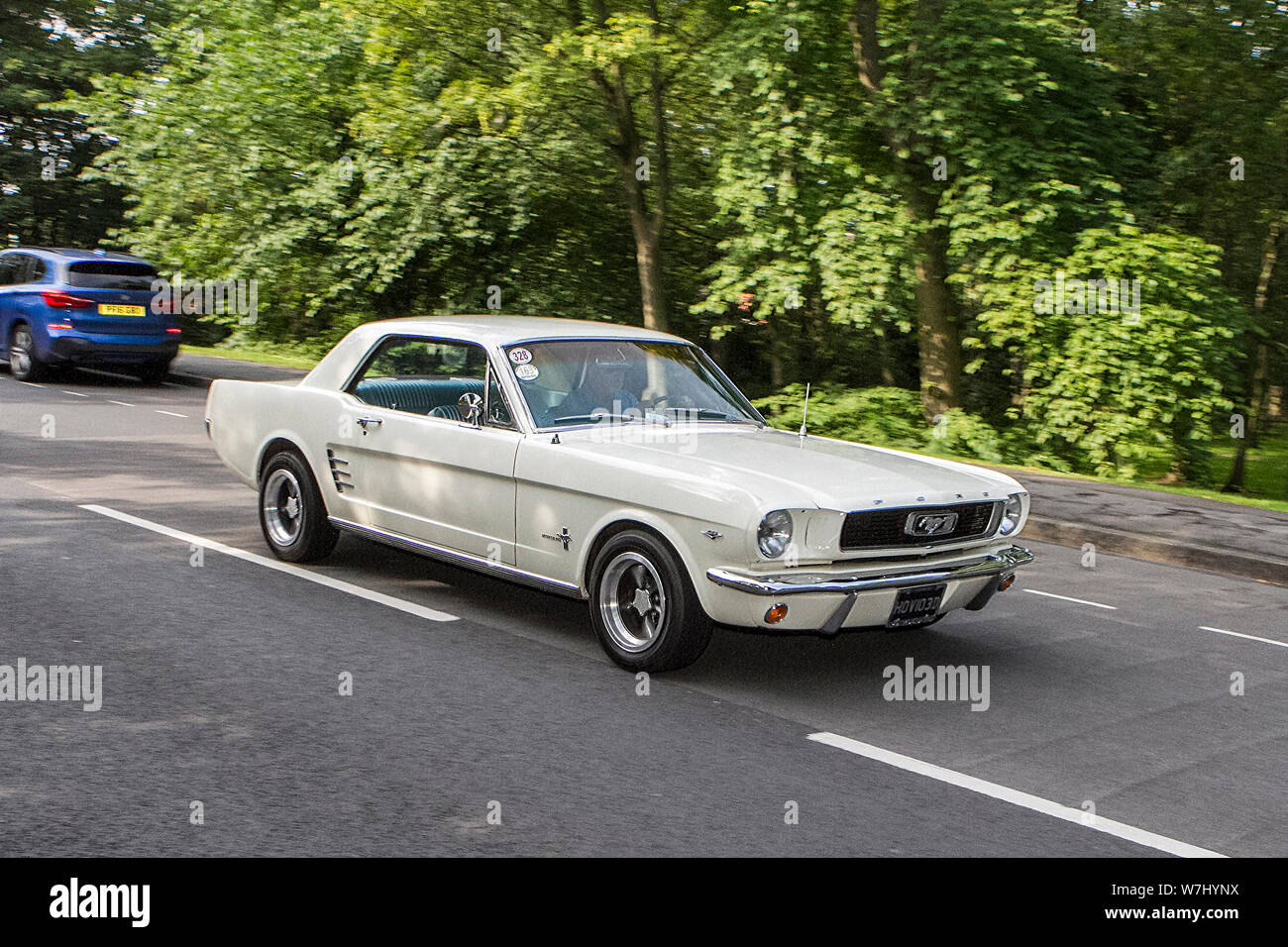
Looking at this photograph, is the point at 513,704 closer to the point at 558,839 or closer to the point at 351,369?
the point at 558,839

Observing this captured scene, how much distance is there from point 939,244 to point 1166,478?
4.61 metres

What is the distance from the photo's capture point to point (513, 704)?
18.2 ft

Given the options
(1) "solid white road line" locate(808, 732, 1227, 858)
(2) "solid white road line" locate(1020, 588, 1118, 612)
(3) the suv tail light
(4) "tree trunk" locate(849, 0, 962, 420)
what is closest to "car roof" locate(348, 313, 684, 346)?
(1) "solid white road line" locate(808, 732, 1227, 858)

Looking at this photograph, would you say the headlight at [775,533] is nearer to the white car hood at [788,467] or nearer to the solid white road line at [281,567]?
the white car hood at [788,467]

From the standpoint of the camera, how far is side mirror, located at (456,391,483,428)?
692 cm

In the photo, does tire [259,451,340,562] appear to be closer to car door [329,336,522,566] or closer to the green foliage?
car door [329,336,522,566]

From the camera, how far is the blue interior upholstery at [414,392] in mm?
7559

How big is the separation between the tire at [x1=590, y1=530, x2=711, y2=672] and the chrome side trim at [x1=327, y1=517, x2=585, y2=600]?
0.22 m

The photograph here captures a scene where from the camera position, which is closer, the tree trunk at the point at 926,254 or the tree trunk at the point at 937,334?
the tree trunk at the point at 926,254

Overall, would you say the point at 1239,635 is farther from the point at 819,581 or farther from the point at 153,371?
the point at 153,371

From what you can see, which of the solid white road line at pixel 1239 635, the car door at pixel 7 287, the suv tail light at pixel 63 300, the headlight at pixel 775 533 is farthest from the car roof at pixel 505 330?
the car door at pixel 7 287

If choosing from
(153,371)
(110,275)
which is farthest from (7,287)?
(153,371)
